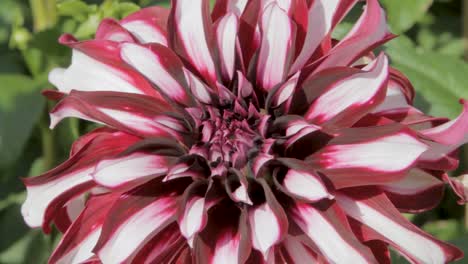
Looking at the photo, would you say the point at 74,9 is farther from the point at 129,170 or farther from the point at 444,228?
the point at 444,228

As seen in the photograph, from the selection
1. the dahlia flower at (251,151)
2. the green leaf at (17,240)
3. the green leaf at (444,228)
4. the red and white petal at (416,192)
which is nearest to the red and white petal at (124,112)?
the dahlia flower at (251,151)

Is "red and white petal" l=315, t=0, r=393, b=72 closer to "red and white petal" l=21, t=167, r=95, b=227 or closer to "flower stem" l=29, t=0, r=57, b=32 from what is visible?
"red and white petal" l=21, t=167, r=95, b=227

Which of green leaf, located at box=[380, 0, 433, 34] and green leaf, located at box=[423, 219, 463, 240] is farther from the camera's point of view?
green leaf, located at box=[423, 219, 463, 240]

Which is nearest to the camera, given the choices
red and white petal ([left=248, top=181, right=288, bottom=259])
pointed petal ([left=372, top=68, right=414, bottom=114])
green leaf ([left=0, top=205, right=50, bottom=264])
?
red and white petal ([left=248, top=181, right=288, bottom=259])

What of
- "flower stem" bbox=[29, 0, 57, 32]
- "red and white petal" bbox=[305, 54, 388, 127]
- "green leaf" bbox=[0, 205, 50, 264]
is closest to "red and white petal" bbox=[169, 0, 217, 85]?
"red and white petal" bbox=[305, 54, 388, 127]

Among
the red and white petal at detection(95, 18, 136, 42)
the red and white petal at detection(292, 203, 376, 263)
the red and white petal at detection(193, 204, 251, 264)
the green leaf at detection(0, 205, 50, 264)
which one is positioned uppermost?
the red and white petal at detection(95, 18, 136, 42)

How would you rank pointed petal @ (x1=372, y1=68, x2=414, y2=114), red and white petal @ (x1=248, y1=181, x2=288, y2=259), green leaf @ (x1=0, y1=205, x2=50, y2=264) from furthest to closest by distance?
green leaf @ (x1=0, y1=205, x2=50, y2=264) < pointed petal @ (x1=372, y1=68, x2=414, y2=114) < red and white petal @ (x1=248, y1=181, x2=288, y2=259)

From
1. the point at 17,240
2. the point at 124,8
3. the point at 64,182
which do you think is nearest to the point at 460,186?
the point at 64,182
